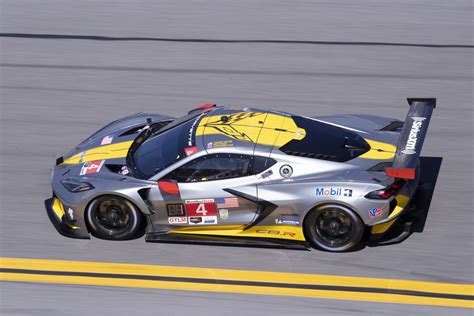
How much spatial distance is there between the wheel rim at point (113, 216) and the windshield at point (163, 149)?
1.36 feet

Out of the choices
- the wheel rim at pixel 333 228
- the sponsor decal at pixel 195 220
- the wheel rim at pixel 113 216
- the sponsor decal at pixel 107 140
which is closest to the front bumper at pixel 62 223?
the wheel rim at pixel 113 216

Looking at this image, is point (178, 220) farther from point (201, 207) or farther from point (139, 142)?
point (139, 142)

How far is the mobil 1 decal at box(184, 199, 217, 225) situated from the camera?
369 inches

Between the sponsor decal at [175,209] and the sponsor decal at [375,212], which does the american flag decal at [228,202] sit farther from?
the sponsor decal at [375,212]

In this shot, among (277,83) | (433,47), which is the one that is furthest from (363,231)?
(433,47)

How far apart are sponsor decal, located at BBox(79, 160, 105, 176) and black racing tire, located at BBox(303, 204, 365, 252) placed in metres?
2.42

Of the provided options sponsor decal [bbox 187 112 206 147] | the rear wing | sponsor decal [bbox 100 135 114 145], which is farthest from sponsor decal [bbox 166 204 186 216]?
the rear wing

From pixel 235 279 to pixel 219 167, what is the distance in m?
1.20

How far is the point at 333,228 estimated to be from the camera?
9297 millimetres

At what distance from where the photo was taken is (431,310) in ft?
28.0

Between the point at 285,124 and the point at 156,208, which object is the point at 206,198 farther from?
the point at 285,124

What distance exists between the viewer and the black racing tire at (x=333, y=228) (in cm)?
918

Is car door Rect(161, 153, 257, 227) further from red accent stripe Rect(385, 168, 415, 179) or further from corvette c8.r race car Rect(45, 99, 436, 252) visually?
red accent stripe Rect(385, 168, 415, 179)

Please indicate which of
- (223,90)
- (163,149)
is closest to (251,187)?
(163,149)
